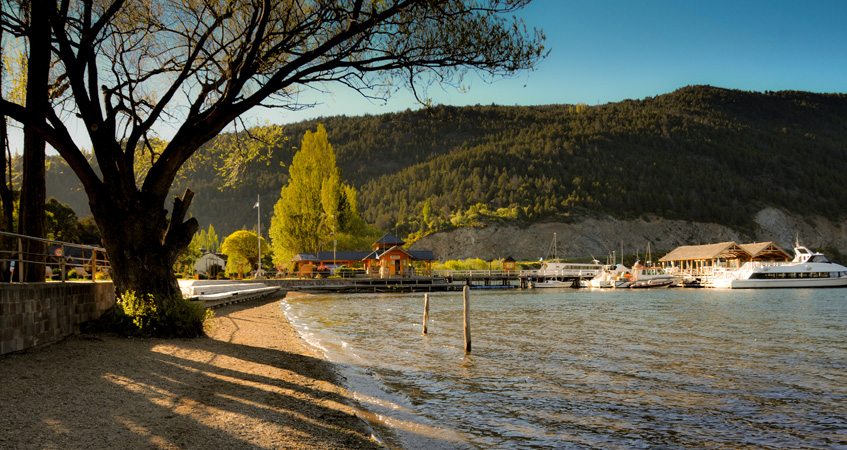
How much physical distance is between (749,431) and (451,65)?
9300 millimetres

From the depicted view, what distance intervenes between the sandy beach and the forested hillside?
4379 inches

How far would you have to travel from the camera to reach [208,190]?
19112cm

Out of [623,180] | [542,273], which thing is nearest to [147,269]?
[542,273]

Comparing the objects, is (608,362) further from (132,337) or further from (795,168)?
(795,168)

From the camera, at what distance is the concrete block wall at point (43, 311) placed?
9.34 m

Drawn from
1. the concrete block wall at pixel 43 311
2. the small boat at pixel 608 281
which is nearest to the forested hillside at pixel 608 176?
the small boat at pixel 608 281

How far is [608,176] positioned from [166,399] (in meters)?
156

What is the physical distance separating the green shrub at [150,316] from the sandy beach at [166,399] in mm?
505

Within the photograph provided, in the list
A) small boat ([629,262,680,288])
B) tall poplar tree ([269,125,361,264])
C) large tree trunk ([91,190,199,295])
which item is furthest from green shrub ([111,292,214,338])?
small boat ([629,262,680,288])

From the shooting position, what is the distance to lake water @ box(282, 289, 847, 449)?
26.2 feet

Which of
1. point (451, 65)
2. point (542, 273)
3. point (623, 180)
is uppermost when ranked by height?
point (623, 180)

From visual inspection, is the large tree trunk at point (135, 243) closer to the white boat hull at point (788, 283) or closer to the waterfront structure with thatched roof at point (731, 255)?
the white boat hull at point (788, 283)

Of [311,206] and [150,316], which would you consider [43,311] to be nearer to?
[150,316]

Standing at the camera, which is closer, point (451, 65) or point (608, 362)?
point (451, 65)
